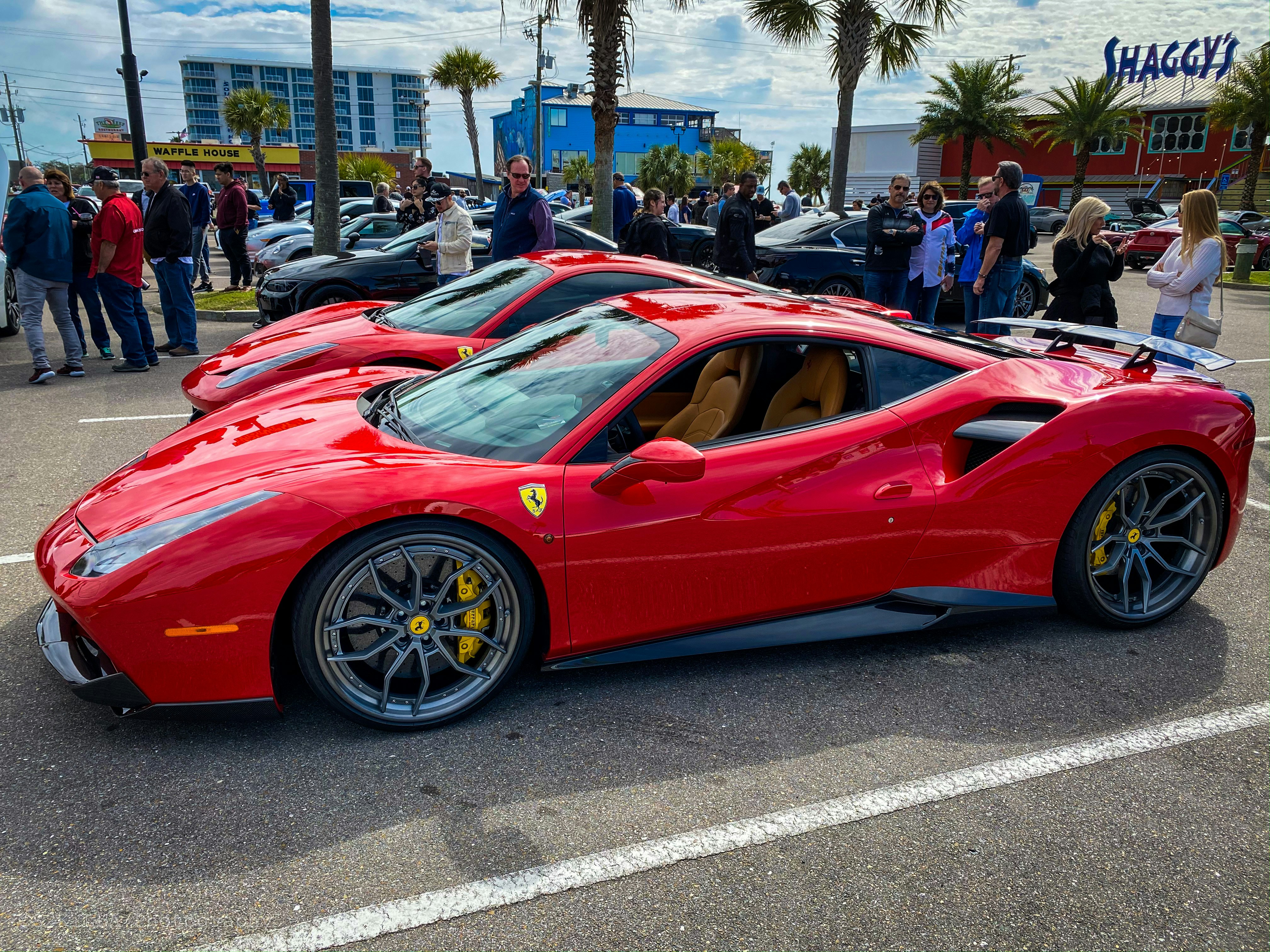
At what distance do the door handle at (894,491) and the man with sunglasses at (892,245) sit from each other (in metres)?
5.54

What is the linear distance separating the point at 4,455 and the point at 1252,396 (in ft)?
31.7

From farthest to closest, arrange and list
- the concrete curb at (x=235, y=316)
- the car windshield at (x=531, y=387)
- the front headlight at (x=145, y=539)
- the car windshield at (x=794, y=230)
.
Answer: the concrete curb at (x=235, y=316) < the car windshield at (x=794, y=230) < the car windshield at (x=531, y=387) < the front headlight at (x=145, y=539)

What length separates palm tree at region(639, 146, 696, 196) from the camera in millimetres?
64688

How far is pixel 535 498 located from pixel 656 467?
1.28 feet

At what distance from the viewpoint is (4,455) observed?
5992mm

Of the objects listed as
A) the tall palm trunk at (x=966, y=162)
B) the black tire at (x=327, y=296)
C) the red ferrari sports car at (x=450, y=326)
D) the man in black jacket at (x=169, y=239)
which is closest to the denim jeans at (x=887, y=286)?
the red ferrari sports car at (x=450, y=326)

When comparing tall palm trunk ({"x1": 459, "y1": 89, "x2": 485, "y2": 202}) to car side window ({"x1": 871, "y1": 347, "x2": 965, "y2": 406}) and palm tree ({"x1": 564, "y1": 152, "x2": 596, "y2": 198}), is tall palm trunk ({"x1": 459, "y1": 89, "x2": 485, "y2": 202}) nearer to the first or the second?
palm tree ({"x1": 564, "y1": 152, "x2": 596, "y2": 198})

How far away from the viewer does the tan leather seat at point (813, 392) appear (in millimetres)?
3375

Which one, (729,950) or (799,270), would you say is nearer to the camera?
(729,950)

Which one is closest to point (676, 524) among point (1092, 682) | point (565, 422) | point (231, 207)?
point (565, 422)

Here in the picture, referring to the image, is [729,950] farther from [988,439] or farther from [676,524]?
[988,439]

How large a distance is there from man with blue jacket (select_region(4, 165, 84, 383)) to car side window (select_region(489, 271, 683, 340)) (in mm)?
4865

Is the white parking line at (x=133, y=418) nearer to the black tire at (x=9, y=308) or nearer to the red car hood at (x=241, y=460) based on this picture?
the red car hood at (x=241, y=460)

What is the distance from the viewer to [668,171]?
64.9m
